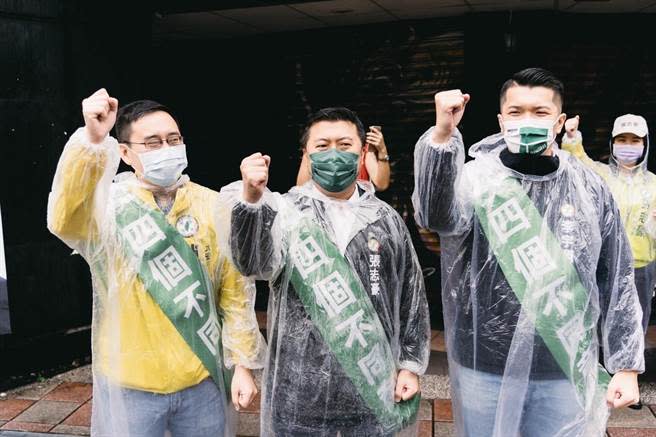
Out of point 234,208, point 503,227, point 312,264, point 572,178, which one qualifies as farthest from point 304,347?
point 572,178

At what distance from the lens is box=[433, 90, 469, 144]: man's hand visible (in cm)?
197

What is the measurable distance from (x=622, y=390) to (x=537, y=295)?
1.56ft

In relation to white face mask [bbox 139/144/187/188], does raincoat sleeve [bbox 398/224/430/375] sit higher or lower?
lower

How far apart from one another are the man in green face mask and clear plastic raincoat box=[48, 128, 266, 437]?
0.21 meters

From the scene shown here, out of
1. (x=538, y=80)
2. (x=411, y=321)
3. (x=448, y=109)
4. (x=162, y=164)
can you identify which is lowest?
(x=411, y=321)

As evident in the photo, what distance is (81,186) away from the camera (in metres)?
2.06

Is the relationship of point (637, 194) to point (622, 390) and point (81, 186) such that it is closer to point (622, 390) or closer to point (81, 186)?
point (622, 390)

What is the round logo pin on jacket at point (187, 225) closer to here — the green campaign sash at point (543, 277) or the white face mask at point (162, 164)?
the white face mask at point (162, 164)

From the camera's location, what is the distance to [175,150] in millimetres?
2389

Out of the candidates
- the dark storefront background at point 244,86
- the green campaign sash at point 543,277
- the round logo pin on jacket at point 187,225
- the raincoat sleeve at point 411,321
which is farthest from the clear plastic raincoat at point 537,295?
the dark storefront background at point 244,86

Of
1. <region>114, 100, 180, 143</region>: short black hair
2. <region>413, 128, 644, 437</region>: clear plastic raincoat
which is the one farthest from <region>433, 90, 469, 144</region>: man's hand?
<region>114, 100, 180, 143</region>: short black hair

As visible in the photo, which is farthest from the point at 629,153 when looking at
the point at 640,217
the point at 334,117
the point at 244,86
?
the point at 244,86

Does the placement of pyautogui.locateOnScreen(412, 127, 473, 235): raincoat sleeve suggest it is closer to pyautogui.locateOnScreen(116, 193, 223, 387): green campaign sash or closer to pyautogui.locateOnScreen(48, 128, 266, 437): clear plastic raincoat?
pyautogui.locateOnScreen(48, 128, 266, 437): clear plastic raincoat

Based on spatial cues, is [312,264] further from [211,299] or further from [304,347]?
[211,299]
